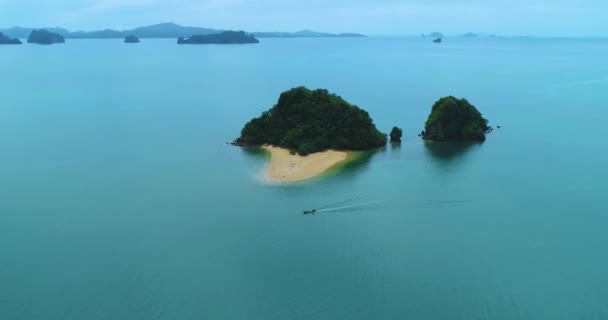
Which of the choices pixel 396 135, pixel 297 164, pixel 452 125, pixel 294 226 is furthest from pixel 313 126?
pixel 294 226

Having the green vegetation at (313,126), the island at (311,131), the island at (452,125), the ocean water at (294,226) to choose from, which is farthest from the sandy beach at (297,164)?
the island at (452,125)

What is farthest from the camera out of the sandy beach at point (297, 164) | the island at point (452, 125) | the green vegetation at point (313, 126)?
the island at point (452, 125)

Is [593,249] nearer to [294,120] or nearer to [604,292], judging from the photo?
[604,292]

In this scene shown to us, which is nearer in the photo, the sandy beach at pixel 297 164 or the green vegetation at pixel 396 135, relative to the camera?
the sandy beach at pixel 297 164

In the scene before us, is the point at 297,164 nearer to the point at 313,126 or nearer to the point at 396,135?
the point at 313,126

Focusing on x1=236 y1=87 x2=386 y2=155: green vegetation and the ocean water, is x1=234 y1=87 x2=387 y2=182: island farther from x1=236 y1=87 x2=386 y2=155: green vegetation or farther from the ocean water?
the ocean water

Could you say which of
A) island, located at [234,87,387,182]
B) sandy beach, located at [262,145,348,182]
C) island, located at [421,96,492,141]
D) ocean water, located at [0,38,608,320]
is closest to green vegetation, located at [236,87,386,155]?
island, located at [234,87,387,182]

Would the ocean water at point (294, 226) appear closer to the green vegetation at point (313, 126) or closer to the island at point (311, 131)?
the island at point (311, 131)

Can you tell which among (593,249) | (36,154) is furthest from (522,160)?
(36,154)
